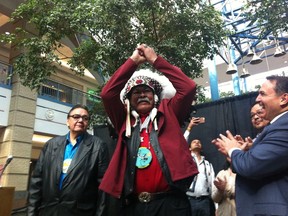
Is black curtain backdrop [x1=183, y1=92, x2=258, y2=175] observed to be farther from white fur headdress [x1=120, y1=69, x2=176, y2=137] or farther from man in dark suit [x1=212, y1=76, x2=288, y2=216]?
man in dark suit [x1=212, y1=76, x2=288, y2=216]

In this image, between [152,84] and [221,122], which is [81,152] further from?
[221,122]

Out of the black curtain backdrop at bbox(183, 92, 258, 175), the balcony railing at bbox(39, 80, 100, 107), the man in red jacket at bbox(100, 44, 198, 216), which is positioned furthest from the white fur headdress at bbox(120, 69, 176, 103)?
the balcony railing at bbox(39, 80, 100, 107)

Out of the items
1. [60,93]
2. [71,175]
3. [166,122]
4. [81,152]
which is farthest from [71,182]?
[60,93]

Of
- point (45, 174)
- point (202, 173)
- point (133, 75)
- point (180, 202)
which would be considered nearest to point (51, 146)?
point (45, 174)

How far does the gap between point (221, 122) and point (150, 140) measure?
10.7 ft

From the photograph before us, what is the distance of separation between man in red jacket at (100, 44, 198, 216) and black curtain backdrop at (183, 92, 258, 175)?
8.66 feet

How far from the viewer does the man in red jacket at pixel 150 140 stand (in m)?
1.70

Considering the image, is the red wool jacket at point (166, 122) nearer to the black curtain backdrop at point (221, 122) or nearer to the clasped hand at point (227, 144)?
the clasped hand at point (227, 144)

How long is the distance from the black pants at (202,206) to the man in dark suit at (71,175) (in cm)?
179

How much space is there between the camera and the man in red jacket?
1700 mm

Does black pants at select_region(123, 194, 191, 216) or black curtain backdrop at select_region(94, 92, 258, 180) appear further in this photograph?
black curtain backdrop at select_region(94, 92, 258, 180)

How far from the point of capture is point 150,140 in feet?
6.01

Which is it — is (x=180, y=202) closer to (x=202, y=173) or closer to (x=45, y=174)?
(x=45, y=174)

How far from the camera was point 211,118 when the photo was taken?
16.4 ft
